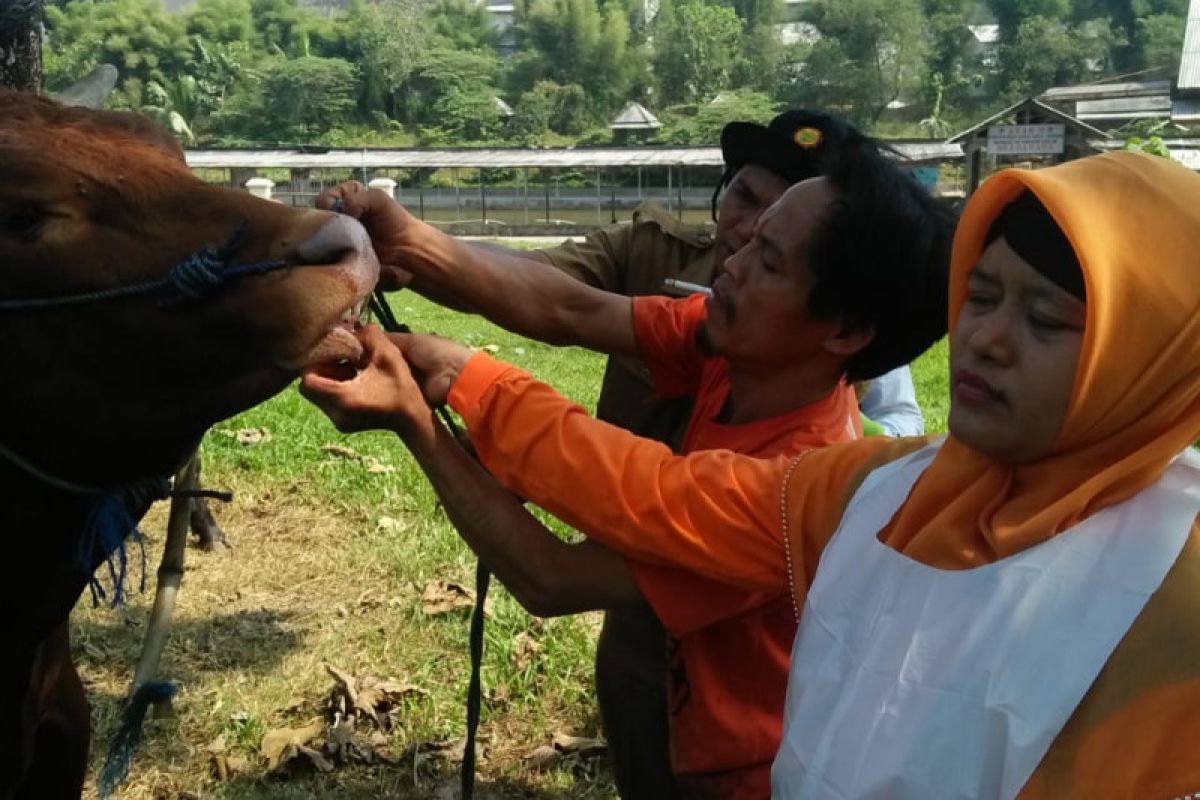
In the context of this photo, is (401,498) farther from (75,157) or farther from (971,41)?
(971,41)

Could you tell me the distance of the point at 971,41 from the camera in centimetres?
8831

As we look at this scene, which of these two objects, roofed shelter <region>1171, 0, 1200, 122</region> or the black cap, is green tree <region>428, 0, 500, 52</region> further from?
the black cap

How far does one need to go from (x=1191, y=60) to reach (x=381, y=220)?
4321 cm

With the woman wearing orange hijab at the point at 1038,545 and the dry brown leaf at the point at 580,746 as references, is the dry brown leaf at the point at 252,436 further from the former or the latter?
the woman wearing orange hijab at the point at 1038,545

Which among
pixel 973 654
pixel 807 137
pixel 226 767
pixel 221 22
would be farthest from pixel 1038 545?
pixel 221 22

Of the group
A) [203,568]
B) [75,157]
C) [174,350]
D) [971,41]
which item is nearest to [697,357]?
[174,350]

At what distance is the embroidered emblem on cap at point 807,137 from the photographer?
10.5 feet

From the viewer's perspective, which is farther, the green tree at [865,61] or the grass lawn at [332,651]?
the green tree at [865,61]

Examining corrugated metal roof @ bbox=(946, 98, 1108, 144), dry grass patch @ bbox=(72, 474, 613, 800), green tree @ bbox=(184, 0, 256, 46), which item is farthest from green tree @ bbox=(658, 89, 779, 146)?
dry grass patch @ bbox=(72, 474, 613, 800)

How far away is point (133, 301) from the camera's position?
207 centimetres

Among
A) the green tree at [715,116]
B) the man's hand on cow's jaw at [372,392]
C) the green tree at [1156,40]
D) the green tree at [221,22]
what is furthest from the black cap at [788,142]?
the green tree at [221,22]

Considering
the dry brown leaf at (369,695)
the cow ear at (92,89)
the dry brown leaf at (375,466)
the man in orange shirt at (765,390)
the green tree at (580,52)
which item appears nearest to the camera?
the man in orange shirt at (765,390)

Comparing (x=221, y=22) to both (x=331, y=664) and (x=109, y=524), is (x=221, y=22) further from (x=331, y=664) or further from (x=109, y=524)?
(x=109, y=524)

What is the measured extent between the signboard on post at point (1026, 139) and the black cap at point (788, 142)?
894 inches
